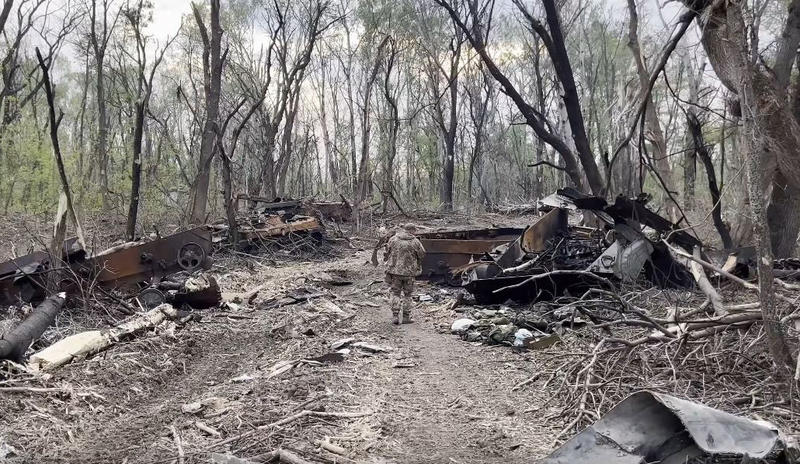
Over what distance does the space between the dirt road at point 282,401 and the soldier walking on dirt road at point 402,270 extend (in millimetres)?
638

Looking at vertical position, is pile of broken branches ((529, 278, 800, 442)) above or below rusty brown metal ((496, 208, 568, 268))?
below

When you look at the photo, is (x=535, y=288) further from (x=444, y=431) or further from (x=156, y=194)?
(x=156, y=194)

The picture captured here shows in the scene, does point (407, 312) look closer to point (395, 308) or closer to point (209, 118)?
point (395, 308)

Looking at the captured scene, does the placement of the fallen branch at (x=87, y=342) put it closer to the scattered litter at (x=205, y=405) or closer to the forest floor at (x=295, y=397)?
the forest floor at (x=295, y=397)

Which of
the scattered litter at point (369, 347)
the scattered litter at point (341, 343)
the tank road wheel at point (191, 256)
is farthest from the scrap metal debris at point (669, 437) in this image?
the tank road wheel at point (191, 256)

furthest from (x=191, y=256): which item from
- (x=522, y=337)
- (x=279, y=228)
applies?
(x=279, y=228)

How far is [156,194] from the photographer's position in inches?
936

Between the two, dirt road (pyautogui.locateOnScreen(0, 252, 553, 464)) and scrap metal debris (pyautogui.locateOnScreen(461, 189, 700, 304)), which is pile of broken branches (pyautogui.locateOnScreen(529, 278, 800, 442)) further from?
scrap metal debris (pyautogui.locateOnScreen(461, 189, 700, 304))

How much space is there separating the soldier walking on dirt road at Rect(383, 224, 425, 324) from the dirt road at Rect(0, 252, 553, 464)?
2.09ft

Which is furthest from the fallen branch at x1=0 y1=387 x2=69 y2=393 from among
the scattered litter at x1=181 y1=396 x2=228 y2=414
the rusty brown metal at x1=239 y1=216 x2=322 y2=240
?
the rusty brown metal at x1=239 y1=216 x2=322 y2=240

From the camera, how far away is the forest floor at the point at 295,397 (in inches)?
172

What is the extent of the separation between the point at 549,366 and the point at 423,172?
39.9 metres

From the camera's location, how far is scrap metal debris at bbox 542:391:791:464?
10.8 feet

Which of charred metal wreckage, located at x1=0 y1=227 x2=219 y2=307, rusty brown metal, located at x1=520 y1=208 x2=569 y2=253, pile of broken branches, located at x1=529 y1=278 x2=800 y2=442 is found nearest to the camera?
pile of broken branches, located at x1=529 y1=278 x2=800 y2=442
